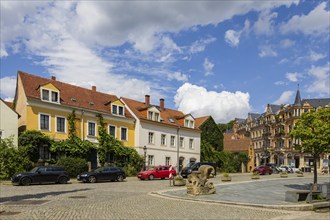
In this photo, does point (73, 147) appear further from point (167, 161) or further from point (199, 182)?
point (199, 182)

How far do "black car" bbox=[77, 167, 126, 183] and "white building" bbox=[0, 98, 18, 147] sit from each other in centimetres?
866

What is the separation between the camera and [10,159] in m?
33.9

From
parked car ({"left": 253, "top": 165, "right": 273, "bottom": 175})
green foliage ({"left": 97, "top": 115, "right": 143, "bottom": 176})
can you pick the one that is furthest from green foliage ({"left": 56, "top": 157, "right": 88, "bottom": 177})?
parked car ({"left": 253, "top": 165, "right": 273, "bottom": 175})

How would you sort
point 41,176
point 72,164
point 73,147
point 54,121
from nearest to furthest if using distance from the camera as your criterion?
point 41,176
point 72,164
point 54,121
point 73,147

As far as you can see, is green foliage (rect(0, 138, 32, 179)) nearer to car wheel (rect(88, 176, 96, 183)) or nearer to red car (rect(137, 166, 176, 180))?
car wheel (rect(88, 176, 96, 183))

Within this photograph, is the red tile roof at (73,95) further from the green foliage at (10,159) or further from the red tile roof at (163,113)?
the green foliage at (10,159)

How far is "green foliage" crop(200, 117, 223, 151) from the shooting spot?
200 feet

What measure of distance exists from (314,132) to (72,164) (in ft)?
76.3

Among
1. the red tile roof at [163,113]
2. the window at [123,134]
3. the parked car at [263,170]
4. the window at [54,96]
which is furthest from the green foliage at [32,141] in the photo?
the parked car at [263,170]

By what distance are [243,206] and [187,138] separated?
3980 centimetres

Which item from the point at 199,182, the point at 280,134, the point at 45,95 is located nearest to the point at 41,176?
the point at 45,95

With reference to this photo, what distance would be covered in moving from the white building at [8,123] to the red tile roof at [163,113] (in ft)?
54.0

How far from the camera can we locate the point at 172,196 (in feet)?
65.4

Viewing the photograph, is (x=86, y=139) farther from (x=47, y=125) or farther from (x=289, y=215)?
(x=289, y=215)
